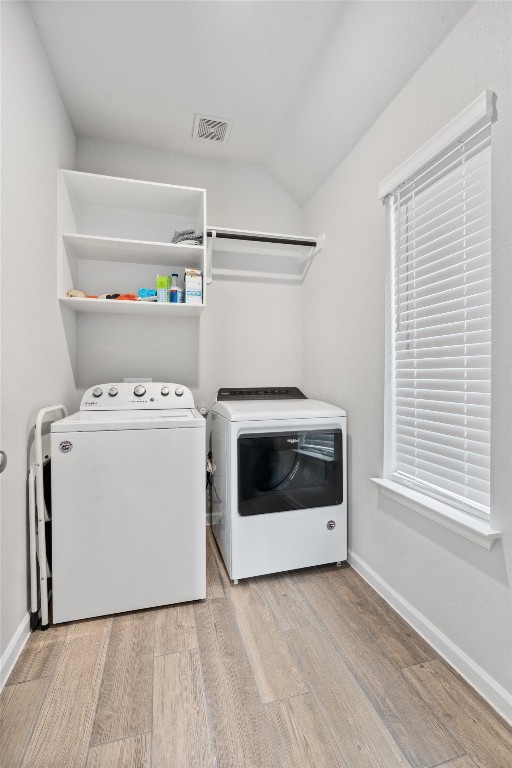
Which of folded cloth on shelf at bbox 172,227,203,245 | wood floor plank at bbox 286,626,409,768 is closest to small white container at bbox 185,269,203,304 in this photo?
folded cloth on shelf at bbox 172,227,203,245

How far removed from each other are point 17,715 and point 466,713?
4.60 ft

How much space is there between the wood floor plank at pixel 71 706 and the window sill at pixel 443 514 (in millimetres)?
1313

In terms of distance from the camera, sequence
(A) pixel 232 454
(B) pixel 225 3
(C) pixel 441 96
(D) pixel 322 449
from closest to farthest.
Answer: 1. (C) pixel 441 96
2. (B) pixel 225 3
3. (A) pixel 232 454
4. (D) pixel 322 449

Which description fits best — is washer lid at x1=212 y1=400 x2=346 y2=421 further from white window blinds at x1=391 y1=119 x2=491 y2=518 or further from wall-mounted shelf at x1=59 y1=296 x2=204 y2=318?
wall-mounted shelf at x1=59 y1=296 x2=204 y2=318

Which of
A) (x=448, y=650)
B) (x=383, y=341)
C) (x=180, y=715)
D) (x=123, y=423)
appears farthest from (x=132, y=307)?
(x=448, y=650)

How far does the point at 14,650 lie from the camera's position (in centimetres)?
133

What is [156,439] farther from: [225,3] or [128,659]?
[225,3]

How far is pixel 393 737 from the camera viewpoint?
1058 mm

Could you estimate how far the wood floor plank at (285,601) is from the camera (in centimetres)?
156

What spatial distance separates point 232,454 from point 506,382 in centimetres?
118

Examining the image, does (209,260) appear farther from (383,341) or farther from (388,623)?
(388,623)

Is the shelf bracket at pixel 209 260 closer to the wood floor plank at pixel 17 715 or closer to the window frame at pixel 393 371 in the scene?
the window frame at pixel 393 371

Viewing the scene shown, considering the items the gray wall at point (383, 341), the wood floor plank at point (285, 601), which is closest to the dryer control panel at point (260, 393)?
the gray wall at point (383, 341)

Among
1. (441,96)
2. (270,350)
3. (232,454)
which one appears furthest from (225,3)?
(232,454)
